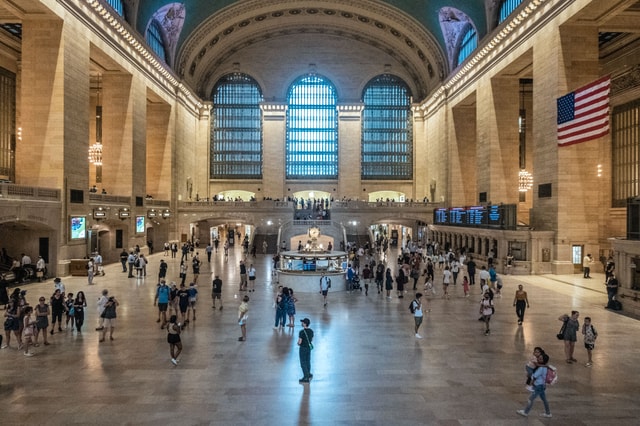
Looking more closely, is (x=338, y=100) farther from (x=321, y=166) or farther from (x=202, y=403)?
(x=202, y=403)

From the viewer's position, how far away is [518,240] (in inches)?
867

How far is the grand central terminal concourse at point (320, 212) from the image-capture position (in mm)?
7645

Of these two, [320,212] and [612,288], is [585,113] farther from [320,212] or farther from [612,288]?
[320,212]

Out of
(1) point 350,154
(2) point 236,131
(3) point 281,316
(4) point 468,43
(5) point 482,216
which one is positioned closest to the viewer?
(3) point 281,316

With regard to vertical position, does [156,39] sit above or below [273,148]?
above

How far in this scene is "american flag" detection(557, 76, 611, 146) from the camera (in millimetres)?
15945

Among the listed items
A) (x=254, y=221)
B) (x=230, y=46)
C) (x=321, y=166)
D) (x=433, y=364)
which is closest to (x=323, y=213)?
(x=254, y=221)

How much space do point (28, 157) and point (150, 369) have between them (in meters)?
16.4

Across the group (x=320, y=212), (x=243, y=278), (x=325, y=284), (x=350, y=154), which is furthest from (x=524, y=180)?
(x=243, y=278)

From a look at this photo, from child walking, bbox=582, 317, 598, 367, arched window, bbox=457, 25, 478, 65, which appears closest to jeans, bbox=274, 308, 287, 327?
child walking, bbox=582, 317, 598, 367

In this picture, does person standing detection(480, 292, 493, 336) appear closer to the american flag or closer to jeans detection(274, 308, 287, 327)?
jeans detection(274, 308, 287, 327)

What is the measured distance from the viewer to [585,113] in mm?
17031

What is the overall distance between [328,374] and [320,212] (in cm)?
2882

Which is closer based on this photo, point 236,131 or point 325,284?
point 325,284
